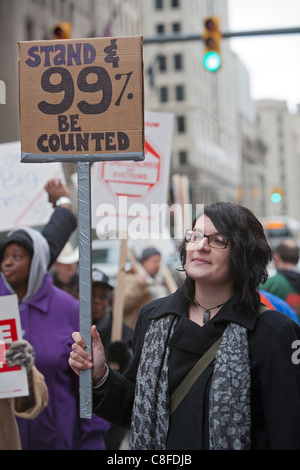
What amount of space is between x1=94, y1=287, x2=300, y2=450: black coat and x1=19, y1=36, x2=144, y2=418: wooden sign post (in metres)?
0.59

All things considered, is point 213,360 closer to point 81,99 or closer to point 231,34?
point 81,99

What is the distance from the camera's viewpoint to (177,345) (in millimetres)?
2906

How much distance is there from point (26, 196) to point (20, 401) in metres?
1.84

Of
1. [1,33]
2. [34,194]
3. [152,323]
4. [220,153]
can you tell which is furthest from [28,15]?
[220,153]

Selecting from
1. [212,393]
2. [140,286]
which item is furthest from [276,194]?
[212,393]

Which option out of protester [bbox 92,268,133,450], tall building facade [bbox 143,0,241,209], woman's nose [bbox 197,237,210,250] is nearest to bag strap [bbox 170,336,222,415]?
woman's nose [bbox 197,237,210,250]

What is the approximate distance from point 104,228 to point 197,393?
8.91 ft

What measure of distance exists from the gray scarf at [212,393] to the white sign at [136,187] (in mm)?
2187

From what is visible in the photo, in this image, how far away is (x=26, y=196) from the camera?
5566 millimetres

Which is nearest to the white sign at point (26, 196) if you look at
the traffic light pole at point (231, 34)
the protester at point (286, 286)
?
the protester at point (286, 286)

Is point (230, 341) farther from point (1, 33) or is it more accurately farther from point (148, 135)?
point (1, 33)

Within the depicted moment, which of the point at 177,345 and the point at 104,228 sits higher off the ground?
the point at 104,228

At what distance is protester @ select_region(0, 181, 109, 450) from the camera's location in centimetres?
433

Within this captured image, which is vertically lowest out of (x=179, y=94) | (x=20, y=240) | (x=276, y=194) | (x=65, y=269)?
(x=65, y=269)
